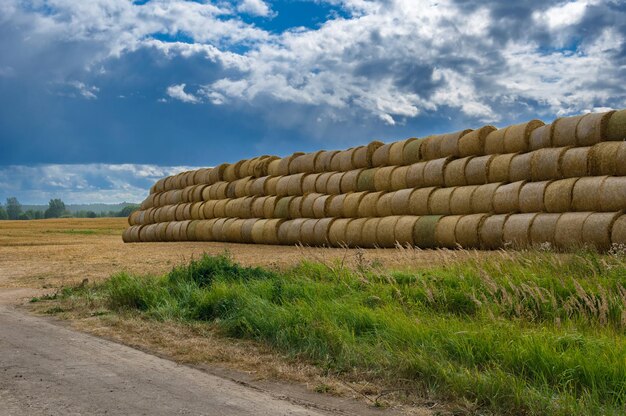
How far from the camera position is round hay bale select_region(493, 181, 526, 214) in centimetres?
1308

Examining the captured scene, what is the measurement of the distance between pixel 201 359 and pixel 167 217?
675 inches

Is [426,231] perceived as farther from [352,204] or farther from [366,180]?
[366,180]

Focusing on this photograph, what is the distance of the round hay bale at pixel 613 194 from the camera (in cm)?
1135

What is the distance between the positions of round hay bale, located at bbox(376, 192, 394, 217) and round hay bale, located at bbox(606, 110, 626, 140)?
5045 millimetres

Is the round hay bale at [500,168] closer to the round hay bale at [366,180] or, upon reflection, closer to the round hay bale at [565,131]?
the round hay bale at [565,131]

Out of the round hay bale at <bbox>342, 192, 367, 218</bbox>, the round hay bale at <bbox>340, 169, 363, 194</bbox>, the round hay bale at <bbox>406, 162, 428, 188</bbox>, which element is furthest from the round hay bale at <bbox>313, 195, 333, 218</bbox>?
the round hay bale at <bbox>406, 162, 428, 188</bbox>

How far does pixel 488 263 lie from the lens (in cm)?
848

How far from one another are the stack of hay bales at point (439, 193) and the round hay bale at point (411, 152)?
1.0 inches

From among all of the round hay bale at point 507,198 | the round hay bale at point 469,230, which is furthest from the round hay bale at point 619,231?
the round hay bale at point 469,230

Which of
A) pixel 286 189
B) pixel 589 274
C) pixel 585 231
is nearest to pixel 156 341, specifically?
pixel 589 274

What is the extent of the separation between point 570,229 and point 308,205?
747cm

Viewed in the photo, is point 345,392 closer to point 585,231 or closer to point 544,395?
point 544,395

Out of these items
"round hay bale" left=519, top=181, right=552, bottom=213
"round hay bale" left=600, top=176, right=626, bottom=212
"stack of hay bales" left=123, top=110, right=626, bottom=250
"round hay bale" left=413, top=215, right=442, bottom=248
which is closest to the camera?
"round hay bale" left=600, top=176, right=626, bottom=212

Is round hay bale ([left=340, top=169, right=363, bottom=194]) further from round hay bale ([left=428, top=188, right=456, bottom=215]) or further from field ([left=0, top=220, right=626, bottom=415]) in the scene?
field ([left=0, top=220, right=626, bottom=415])
